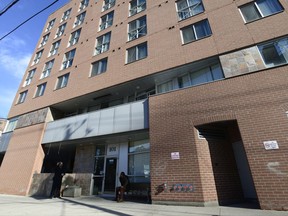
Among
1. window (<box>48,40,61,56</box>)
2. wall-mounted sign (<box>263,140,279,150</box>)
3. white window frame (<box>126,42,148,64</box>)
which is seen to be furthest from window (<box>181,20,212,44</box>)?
window (<box>48,40,61,56</box>)

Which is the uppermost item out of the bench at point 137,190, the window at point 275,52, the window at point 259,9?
the window at point 259,9

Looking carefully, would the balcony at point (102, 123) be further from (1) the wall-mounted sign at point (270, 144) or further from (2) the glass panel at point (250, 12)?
(2) the glass panel at point (250, 12)

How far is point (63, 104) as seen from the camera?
1527 centimetres

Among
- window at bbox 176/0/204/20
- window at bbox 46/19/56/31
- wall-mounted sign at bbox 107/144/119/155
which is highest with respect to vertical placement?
window at bbox 46/19/56/31

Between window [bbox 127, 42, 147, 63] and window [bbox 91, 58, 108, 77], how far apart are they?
223 centimetres

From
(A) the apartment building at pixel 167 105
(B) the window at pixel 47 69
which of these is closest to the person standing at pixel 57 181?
(A) the apartment building at pixel 167 105

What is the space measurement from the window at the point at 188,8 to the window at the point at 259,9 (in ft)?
8.96

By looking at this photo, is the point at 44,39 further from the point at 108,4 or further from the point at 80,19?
the point at 108,4

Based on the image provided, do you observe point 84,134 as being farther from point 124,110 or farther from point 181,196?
point 181,196

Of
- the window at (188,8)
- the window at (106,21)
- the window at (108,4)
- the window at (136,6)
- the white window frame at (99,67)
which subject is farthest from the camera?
the window at (108,4)

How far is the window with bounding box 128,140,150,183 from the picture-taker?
10559 mm

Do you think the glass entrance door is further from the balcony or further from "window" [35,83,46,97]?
"window" [35,83,46,97]

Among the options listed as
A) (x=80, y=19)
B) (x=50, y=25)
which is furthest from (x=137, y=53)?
(x=50, y=25)

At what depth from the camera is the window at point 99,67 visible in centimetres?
1418
